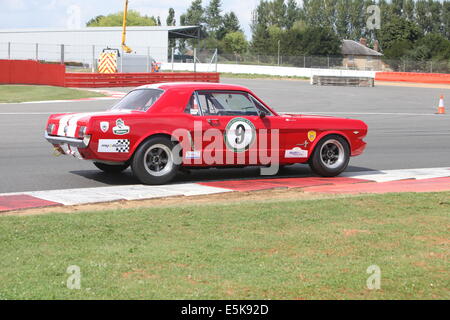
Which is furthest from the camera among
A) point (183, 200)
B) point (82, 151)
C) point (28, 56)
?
point (28, 56)

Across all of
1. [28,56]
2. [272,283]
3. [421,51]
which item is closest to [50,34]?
[28,56]

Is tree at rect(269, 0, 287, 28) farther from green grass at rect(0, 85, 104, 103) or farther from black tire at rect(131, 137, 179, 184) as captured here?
black tire at rect(131, 137, 179, 184)

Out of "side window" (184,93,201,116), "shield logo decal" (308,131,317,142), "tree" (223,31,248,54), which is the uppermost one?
"tree" (223,31,248,54)

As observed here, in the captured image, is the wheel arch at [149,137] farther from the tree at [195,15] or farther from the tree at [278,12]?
the tree at [195,15]

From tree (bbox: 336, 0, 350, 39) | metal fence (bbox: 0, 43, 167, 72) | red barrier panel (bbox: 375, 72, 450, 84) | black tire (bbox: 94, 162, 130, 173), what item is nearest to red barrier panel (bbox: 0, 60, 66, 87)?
metal fence (bbox: 0, 43, 167, 72)

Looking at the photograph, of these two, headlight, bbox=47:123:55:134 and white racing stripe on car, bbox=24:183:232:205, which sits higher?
headlight, bbox=47:123:55:134

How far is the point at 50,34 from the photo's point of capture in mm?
84375

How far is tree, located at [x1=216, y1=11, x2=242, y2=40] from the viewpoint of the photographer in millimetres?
148812

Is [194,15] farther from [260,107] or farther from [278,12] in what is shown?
[260,107]

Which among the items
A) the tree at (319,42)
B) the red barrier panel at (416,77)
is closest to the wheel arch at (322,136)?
the red barrier panel at (416,77)

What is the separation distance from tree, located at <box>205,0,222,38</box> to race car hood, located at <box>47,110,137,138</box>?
14540cm

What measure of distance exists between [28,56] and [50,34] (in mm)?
17354

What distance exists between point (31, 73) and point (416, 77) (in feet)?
106
